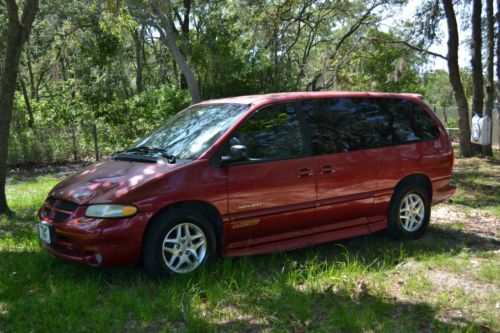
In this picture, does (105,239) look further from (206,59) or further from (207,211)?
(206,59)

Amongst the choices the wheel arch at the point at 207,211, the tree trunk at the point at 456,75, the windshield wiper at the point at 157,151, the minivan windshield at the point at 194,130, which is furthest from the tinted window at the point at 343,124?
the tree trunk at the point at 456,75

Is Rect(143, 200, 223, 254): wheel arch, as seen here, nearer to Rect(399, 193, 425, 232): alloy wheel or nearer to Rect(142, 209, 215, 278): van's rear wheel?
Rect(142, 209, 215, 278): van's rear wheel

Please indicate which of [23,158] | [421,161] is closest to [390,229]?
[421,161]

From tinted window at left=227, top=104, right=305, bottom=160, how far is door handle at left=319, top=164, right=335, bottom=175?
0.28 metres

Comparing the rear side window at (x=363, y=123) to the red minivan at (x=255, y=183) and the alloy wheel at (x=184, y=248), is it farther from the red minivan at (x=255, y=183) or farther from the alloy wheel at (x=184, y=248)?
the alloy wheel at (x=184, y=248)

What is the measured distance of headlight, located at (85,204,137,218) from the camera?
4.46 metres

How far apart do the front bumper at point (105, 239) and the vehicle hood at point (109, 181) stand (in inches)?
8.0

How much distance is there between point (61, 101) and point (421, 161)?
63.8 ft

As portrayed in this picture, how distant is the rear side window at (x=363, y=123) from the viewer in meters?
5.76

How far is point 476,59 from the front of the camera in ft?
50.9

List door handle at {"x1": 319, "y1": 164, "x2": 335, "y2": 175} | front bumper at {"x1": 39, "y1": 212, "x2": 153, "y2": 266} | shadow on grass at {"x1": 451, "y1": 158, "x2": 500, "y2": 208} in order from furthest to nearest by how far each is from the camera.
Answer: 1. shadow on grass at {"x1": 451, "y1": 158, "x2": 500, "y2": 208}
2. door handle at {"x1": 319, "y1": 164, "x2": 335, "y2": 175}
3. front bumper at {"x1": 39, "y1": 212, "x2": 153, "y2": 266}

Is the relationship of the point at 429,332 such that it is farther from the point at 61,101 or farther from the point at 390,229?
the point at 61,101

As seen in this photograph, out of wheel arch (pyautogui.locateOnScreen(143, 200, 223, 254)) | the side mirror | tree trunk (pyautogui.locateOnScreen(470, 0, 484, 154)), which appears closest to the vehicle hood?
wheel arch (pyautogui.locateOnScreen(143, 200, 223, 254))

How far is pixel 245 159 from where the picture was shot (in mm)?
5121
